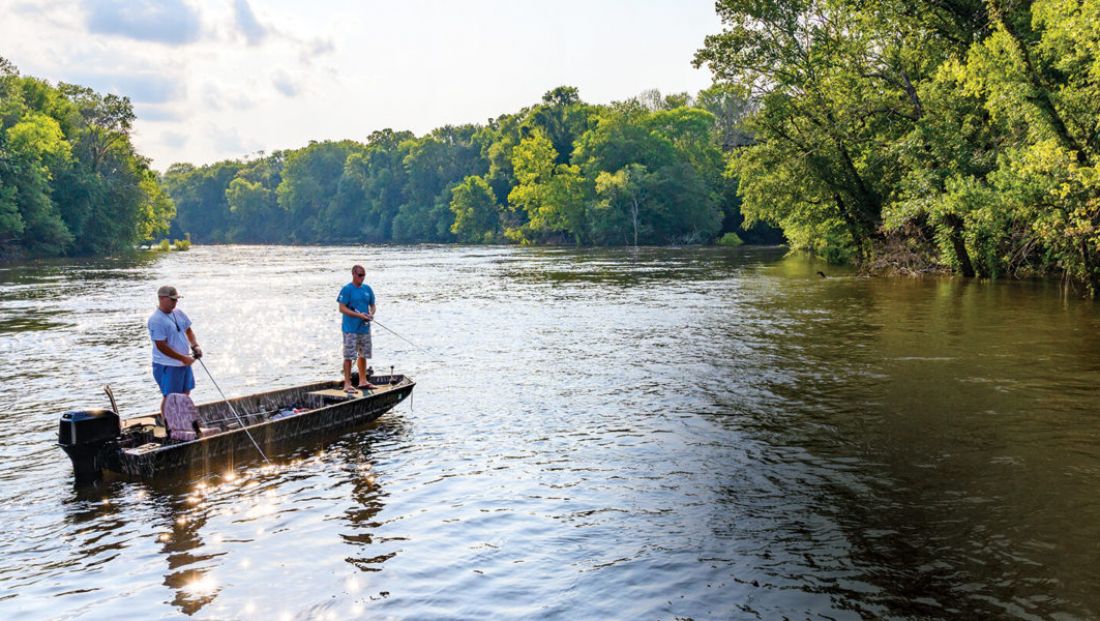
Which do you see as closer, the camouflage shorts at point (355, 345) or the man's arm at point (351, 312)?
the man's arm at point (351, 312)

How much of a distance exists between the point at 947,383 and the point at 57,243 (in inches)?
3399

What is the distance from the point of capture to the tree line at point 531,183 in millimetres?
101938

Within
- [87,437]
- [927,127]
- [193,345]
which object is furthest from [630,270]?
[87,437]

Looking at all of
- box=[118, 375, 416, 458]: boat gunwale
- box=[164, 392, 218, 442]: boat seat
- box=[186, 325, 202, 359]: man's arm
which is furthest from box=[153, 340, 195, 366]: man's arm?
box=[118, 375, 416, 458]: boat gunwale

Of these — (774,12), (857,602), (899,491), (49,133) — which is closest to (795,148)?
(774,12)

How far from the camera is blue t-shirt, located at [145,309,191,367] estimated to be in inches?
473

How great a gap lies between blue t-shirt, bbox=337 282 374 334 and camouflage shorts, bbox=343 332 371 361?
0.09 metres

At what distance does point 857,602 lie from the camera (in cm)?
A: 769

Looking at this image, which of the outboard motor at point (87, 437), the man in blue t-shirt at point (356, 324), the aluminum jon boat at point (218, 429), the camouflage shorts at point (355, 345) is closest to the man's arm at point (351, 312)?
the man in blue t-shirt at point (356, 324)

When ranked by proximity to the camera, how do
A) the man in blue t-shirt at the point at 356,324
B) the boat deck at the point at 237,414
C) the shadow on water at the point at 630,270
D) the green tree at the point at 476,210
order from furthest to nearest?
1. the green tree at the point at 476,210
2. the shadow on water at the point at 630,270
3. the man in blue t-shirt at the point at 356,324
4. the boat deck at the point at 237,414

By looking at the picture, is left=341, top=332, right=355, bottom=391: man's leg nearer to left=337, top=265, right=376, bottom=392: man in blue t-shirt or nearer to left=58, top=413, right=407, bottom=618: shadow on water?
left=337, top=265, right=376, bottom=392: man in blue t-shirt

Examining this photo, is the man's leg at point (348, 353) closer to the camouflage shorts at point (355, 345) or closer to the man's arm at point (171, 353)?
the camouflage shorts at point (355, 345)

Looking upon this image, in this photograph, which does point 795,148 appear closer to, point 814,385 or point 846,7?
point 846,7

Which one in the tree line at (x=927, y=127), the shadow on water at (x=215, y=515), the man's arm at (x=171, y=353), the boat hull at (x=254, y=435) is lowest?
the shadow on water at (x=215, y=515)
